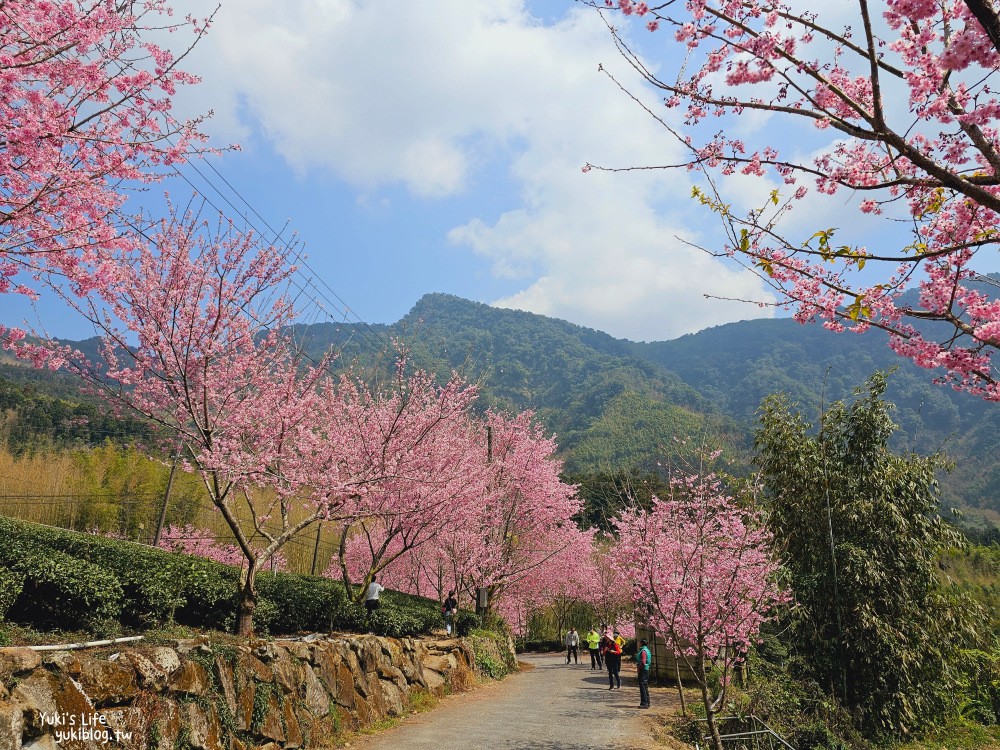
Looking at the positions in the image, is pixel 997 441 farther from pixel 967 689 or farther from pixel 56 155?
pixel 56 155

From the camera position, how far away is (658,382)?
127875 mm

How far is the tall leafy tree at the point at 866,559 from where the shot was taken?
11.6 meters

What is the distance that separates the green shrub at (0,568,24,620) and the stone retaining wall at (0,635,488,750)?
991 millimetres

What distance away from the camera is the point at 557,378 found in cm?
14262

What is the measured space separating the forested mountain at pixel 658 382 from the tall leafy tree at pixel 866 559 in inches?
1224

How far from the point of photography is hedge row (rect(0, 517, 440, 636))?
5.87m

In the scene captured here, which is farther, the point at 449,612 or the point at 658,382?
the point at 658,382

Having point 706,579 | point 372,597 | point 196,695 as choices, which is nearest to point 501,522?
point 372,597

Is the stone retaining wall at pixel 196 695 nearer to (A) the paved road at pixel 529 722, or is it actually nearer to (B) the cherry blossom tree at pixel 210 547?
(A) the paved road at pixel 529 722

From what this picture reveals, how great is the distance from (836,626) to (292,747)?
10.6 meters

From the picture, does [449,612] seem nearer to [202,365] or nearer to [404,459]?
[404,459]

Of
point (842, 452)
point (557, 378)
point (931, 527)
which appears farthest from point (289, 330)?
point (557, 378)

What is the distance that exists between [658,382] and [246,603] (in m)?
126

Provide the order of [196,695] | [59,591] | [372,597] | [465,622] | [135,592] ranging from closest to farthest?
[196,695]
[59,591]
[135,592]
[372,597]
[465,622]
